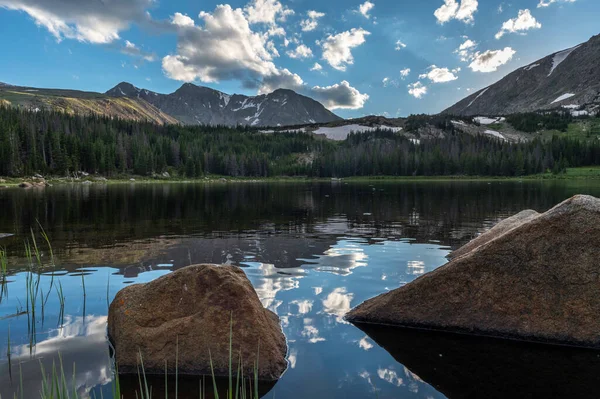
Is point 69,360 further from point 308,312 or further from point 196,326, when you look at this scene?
point 308,312

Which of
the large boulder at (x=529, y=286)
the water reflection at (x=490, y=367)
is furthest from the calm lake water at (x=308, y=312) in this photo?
the large boulder at (x=529, y=286)

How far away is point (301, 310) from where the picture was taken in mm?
11664

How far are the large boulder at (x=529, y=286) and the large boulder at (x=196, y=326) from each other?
4321 mm

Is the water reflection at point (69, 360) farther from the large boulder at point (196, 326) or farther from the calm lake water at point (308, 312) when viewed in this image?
the large boulder at point (196, 326)

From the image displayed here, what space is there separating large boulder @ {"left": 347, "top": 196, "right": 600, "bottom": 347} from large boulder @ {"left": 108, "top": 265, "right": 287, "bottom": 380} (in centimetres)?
432

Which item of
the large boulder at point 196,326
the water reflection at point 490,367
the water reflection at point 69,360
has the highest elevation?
the large boulder at point 196,326

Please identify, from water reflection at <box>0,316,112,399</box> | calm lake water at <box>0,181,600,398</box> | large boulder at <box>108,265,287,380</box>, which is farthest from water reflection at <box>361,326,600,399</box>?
water reflection at <box>0,316,112,399</box>

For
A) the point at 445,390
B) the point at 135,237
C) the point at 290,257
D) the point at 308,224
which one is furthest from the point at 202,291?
the point at 308,224

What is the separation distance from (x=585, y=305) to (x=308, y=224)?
77.2ft

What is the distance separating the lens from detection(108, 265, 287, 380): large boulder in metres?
8.07

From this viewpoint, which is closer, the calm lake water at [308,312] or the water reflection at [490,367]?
the water reflection at [490,367]

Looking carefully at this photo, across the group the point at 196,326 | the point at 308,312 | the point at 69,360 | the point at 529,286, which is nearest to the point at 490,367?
the point at 529,286

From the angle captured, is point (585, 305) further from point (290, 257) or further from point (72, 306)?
point (72, 306)

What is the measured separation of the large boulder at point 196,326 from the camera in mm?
8070
